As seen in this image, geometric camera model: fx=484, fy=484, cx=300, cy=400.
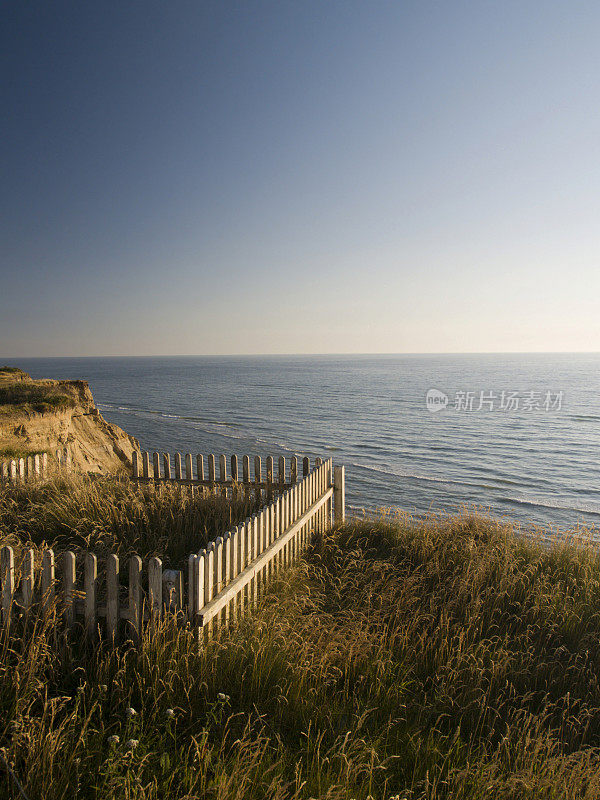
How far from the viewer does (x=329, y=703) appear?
397 cm

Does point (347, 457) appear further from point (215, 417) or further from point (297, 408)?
point (297, 408)

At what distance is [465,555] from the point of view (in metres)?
7.37

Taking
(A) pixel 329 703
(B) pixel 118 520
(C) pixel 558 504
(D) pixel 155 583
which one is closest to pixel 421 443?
(C) pixel 558 504

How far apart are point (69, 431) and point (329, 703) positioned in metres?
17.6

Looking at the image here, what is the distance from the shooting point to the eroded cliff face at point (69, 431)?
16.7m

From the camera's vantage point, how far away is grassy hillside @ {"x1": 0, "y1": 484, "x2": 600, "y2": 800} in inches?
117

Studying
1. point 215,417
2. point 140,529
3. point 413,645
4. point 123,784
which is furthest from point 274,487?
point 215,417

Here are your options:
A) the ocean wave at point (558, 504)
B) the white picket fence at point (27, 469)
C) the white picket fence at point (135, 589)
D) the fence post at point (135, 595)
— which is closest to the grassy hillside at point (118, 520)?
the white picket fence at point (135, 589)

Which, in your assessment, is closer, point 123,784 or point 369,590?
point 123,784

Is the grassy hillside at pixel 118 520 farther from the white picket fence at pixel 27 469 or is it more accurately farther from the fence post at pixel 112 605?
the fence post at pixel 112 605

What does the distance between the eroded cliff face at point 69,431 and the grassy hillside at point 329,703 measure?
12312 millimetres

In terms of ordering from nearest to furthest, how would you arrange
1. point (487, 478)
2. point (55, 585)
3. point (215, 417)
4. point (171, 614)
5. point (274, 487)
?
point (171, 614) → point (55, 585) → point (274, 487) → point (487, 478) → point (215, 417)

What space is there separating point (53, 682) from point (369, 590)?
3749 mm

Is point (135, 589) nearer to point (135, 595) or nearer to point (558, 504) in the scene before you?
point (135, 595)
